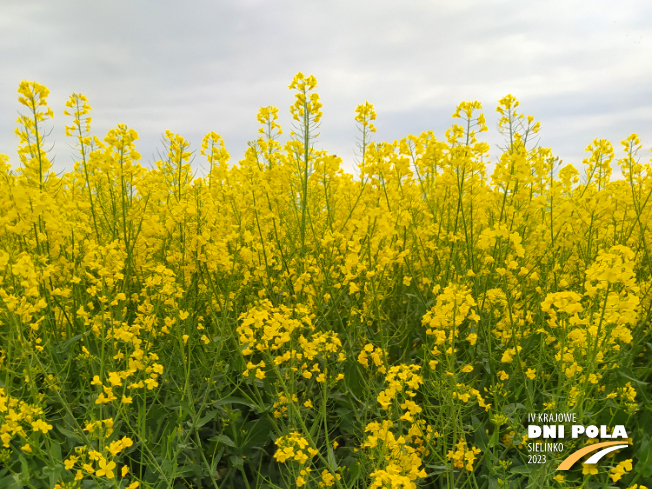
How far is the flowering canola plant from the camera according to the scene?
214 cm

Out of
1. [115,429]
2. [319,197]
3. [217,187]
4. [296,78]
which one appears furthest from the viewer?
[319,197]

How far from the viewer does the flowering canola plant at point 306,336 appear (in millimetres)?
2145

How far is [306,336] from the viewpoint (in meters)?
3.23

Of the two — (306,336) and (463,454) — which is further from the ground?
(306,336)

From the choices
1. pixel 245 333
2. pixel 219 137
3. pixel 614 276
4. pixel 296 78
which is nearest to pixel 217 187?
pixel 219 137

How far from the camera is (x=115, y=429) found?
7.97 feet

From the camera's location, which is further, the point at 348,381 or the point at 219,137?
the point at 219,137

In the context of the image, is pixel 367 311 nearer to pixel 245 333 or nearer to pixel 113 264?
pixel 245 333

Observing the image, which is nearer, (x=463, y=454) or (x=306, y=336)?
(x=463, y=454)

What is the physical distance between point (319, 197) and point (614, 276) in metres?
3.62

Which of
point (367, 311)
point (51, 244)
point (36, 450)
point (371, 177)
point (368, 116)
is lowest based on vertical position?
point (36, 450)
